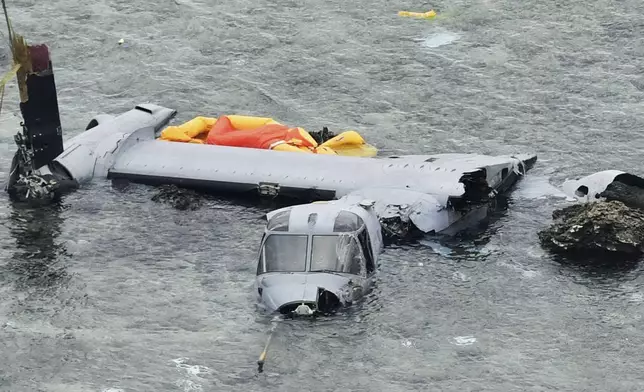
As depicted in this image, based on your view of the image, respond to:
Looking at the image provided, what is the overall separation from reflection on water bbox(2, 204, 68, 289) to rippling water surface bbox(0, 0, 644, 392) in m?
0.07

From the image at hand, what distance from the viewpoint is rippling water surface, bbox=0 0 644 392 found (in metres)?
29.8

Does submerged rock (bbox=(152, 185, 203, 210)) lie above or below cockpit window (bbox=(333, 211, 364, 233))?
below

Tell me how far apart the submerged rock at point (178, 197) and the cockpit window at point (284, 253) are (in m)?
6.72

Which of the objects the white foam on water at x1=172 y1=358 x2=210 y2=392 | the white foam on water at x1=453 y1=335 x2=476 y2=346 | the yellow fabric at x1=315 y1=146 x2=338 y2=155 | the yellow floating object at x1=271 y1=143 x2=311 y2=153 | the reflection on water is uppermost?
the yellow floating object at x1=271 y1=143 x2=311 y2=153

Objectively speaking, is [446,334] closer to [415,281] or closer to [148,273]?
[415,281]

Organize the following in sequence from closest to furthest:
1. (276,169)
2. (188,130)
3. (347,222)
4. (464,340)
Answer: (464,340)
(347,222)
(276,169)
(188,130)

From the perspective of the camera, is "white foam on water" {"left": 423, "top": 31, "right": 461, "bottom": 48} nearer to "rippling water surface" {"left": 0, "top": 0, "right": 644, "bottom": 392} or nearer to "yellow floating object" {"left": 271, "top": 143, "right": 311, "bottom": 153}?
"rippling water surface" {"left": 0, "top": 0, "right": 644, "bottom": 392}

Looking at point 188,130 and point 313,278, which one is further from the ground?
point 188,130

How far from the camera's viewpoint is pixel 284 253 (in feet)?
106

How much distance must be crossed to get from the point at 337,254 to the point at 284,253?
157cm

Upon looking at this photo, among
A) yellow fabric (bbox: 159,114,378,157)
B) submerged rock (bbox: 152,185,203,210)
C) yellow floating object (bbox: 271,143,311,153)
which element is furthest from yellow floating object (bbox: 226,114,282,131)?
submerged rock (bbox: 152,185,203,210)

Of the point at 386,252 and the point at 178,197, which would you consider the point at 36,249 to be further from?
the point at 386,252

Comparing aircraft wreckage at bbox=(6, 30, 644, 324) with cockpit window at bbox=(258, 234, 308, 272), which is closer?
cockpit window at bbox=(258, 234, 308, 272)

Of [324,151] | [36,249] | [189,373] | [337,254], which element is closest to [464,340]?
[337,254]
